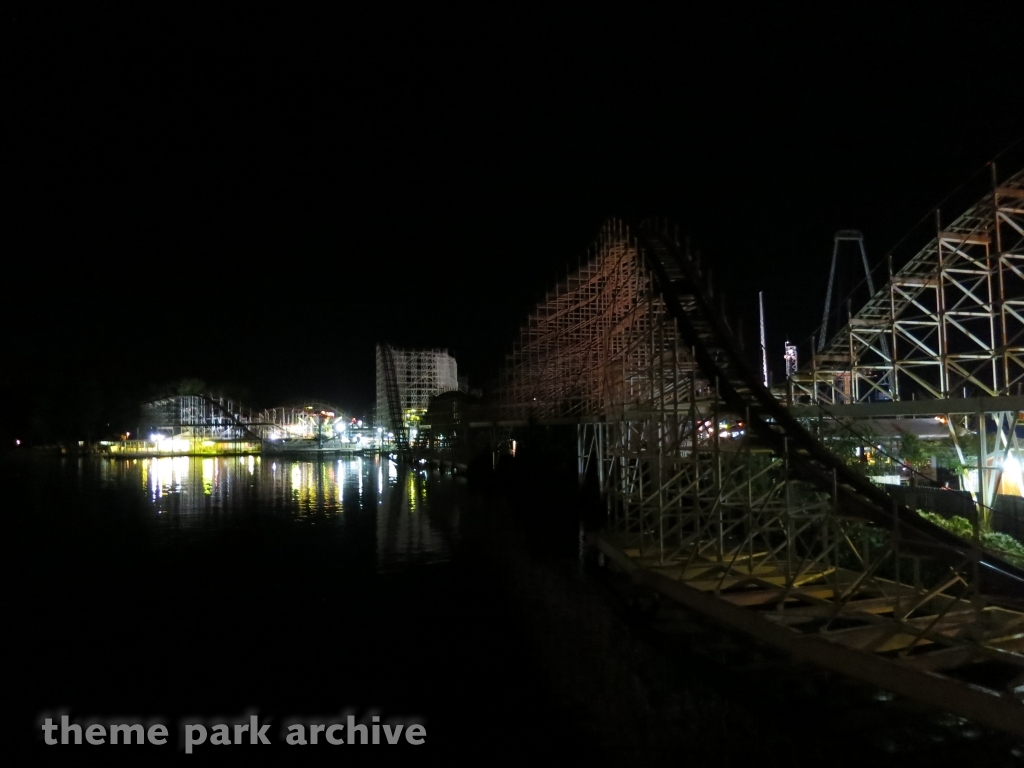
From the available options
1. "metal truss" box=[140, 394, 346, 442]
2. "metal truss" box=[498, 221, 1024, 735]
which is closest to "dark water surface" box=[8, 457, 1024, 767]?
"metal truss" box=[498, 221, 1024, 735]

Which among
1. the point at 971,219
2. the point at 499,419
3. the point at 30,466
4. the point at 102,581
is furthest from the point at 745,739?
the point at 30,466

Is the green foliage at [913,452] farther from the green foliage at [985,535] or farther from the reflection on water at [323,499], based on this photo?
the reflection on water at [323,499]

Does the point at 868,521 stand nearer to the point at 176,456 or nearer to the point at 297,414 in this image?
the point at 176,456

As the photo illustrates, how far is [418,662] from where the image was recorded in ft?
24.2

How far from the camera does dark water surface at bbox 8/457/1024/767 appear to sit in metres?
5.48

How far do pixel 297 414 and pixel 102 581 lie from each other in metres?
65.5

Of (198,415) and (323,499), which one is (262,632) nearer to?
(323,499)

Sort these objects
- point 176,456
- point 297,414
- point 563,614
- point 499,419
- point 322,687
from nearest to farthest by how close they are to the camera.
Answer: point 322,687 → point 563,614 → point 499,419 → point 176,456 → point 297,414

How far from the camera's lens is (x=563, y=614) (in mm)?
8945

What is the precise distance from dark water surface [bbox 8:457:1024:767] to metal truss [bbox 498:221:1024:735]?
0.47m

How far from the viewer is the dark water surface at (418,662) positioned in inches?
216

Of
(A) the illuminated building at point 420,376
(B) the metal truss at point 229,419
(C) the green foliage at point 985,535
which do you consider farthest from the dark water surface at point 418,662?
(B) the metal truss at point 229,419

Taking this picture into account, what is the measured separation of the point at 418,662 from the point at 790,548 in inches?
146

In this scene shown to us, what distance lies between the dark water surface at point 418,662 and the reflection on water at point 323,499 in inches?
12.6
